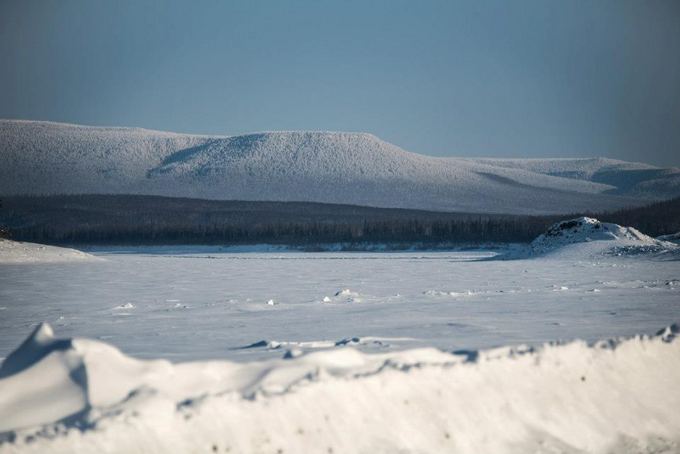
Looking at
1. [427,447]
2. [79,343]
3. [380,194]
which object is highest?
[380,194]

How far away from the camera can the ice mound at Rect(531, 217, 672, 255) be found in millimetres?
29500

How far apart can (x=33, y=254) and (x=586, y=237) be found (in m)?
18.1

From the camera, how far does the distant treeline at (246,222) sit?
187 ft

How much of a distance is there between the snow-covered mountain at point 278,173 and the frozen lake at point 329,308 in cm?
9334

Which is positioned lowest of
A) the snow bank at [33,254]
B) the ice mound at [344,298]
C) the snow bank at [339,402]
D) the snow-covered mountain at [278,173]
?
the snow bank at [339,402]

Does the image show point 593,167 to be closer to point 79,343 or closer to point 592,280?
point 592,280

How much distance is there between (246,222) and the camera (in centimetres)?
8744

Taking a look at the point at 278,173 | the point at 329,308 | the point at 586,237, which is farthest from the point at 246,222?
the point at 329,308

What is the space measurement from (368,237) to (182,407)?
170 feet

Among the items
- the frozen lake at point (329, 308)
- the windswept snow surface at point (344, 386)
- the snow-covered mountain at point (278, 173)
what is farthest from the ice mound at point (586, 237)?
the snow-covered mountain at point (278, 173)

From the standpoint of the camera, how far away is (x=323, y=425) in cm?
530

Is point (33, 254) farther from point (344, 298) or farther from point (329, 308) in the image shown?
point (329, 308)

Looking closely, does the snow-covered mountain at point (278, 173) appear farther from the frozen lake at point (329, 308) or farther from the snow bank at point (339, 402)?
the snow bank at point (339, 402)

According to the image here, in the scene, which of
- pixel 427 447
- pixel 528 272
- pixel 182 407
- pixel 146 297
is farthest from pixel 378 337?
pixel 528 272
